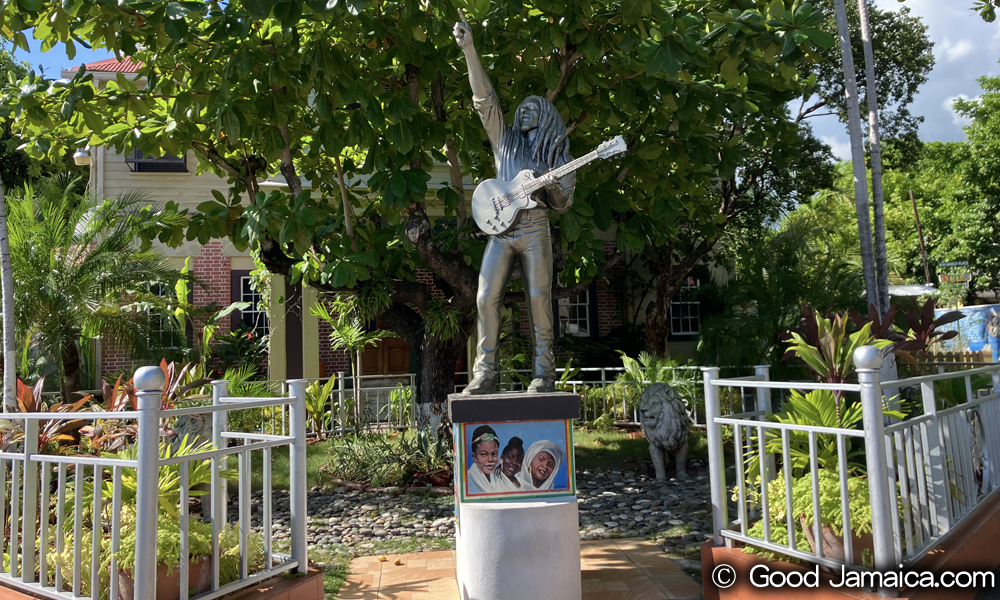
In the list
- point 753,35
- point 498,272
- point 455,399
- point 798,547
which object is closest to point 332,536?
point 455,399

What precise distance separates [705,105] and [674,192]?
1242 millimetres

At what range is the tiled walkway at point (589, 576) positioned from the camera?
15.1 ft

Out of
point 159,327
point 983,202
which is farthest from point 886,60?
point 159,327

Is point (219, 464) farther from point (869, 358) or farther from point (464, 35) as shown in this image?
point (869, 358)

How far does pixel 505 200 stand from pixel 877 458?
2502mm

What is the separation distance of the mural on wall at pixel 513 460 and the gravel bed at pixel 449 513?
1.91 meters

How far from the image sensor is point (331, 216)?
771 cm

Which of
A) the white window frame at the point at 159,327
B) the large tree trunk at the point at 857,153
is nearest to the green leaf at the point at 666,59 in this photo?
the large tree trunk at the point at 857,153

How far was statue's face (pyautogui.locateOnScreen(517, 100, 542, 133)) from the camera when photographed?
179 inches

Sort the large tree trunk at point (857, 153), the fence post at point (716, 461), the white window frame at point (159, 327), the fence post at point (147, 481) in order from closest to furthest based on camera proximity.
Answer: the fence post at point (147, 481)
the fence post at point (716, 461)
the large tree trunk at point (857, 153)
the white window frame at point (159, 327)

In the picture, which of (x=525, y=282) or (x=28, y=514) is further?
(x=525, y=282)

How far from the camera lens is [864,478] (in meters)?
3.84

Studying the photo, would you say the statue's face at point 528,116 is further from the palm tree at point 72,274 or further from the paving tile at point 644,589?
the palm tree at point 72,274

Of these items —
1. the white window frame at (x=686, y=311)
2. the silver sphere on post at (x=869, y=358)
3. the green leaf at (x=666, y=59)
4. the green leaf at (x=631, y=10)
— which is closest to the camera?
the silver sphere on post at (x=869, y=358)
